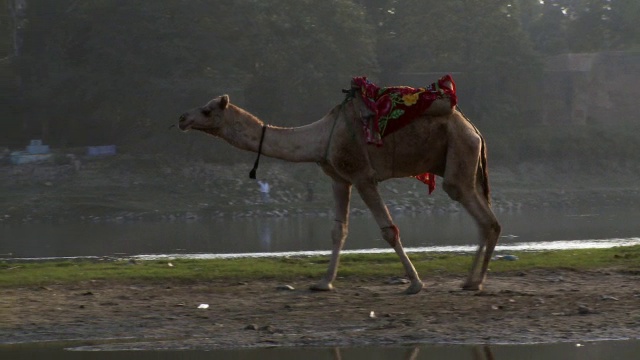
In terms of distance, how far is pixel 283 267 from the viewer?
1588cm

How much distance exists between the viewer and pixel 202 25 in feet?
169

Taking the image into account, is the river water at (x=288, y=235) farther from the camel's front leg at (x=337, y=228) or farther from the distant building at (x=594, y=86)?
the distant building at (x=594, y=86)

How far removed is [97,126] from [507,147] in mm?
16987

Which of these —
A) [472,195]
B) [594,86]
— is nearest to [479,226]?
[472,195]

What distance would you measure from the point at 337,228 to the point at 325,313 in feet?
6.49

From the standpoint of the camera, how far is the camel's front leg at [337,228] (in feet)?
45.0

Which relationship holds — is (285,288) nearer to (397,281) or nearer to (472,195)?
(397,281)

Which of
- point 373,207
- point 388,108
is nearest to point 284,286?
point 373,207

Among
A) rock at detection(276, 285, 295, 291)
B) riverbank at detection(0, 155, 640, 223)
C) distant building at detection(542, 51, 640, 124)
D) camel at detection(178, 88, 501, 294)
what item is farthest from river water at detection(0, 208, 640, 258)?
distant building at detection(542, 51, 640, 124)

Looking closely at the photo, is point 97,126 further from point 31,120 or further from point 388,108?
point 388,108

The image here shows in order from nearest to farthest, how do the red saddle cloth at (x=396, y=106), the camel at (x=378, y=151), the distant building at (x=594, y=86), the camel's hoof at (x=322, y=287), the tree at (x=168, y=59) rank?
1. the red saddle cloth at (x=396, y=106)
2. the camel at (x=378, y=151)
3. the camel's hoof at (x=322, y=287)
4. the tree at (x=168, y=59)
5. the distant building at (x=594, y=86)

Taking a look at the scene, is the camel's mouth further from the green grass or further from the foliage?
the foliage

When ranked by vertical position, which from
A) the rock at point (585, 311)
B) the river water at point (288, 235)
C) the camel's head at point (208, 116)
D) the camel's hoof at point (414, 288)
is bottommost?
the river water at point (288, 235)

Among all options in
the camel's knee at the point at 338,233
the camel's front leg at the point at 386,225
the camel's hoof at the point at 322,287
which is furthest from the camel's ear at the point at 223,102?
the camel's hoof at the point at 322,287
